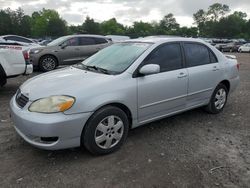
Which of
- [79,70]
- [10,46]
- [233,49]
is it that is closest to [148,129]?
[79,70]

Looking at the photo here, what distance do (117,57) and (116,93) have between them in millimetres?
952

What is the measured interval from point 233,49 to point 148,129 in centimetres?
3397

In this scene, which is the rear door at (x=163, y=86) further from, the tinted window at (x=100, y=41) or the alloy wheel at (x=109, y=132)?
the tinted window at (x=100, y=41)

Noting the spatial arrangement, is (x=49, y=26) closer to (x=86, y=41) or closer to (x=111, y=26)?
(x=111, y=26)

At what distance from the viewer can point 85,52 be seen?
11531 mm

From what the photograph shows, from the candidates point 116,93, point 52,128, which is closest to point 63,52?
point 116,93

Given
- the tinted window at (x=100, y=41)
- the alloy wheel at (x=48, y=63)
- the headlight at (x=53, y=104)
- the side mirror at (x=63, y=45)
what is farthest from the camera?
the tinted window at (x=100, y=41)

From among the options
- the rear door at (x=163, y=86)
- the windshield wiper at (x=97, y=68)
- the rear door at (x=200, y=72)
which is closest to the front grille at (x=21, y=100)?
the windshield wiper at (x=97, y=68)

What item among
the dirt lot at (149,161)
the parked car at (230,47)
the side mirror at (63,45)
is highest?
the side mirror at (63,45)

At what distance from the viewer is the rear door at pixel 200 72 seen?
4730 mm

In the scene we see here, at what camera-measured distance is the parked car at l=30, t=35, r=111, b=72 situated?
10.7m

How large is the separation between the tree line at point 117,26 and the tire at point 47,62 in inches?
1574

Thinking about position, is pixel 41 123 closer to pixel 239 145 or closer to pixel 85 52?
pixel 239 145

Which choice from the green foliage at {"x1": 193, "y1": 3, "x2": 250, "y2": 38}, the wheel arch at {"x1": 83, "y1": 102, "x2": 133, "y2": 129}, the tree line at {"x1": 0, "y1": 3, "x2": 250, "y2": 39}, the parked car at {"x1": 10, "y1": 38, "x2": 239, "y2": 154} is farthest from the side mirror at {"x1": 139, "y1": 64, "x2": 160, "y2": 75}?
the green foliage at {"x1": 193, "y1": 3, "x2": 250, "y2": 38}
